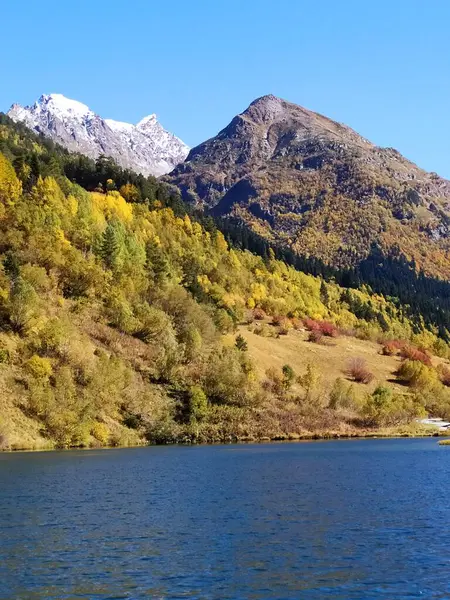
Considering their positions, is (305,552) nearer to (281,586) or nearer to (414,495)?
(281,586)

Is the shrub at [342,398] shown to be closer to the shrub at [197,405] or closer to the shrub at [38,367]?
the shrub at [197,405]

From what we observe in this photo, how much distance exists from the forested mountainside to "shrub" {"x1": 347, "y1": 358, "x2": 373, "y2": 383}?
0.35 meters

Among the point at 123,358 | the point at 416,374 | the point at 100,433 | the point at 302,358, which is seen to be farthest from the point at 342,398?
the point at 100,433

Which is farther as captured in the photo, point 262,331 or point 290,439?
point 262,331

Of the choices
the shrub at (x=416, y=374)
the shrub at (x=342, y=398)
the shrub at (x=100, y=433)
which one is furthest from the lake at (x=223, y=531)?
the shrub at (x=416, y=374)

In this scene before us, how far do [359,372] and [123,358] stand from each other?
70.9 m

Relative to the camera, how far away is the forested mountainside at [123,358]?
4508 inches

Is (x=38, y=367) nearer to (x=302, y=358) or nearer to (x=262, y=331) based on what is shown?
(x=302, y=358)

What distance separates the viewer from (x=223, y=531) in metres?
45.4

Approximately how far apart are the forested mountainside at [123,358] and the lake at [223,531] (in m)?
30.8

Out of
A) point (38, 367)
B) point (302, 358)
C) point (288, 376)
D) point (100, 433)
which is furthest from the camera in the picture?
point (302, 358)

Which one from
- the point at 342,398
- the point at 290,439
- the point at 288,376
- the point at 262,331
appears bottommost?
the point at 290,439

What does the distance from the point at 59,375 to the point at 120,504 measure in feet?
204

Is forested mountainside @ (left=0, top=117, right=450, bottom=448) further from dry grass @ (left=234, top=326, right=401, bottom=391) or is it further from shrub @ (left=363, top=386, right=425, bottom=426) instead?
dry grass @ (left=234, top=326, right=401, bottom=391)
